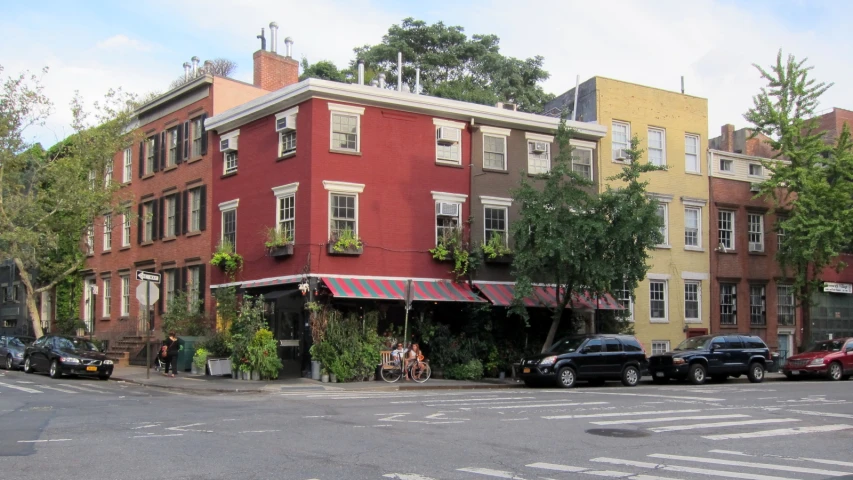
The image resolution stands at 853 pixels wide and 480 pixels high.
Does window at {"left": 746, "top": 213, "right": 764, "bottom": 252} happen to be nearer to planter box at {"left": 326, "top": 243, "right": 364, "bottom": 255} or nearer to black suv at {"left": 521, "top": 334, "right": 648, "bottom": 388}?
black suv at {"left": 521, "top": 334, "right": 648, "bottom": 388}

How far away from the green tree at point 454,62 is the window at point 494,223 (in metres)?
22.7

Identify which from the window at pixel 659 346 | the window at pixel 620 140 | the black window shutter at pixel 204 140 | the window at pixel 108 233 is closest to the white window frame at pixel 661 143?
the window at pixel 620 140

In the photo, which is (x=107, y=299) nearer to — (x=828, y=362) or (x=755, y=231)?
(x=755, y=231)

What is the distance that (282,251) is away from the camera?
26922 millimetres

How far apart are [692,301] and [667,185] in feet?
16.5

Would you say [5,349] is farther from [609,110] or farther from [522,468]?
[522,468]

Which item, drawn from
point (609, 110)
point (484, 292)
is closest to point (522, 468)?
point (484, 292)

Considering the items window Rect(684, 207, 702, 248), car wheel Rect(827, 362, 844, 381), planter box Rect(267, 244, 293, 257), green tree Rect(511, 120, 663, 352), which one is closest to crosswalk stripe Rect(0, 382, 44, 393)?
planter box Rect(267, 244, 293, 257)

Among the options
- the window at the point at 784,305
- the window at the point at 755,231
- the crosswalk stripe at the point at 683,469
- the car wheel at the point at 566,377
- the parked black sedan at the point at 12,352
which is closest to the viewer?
the crosswalk stripe at the point at 683,469

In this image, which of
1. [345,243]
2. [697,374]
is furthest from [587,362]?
[345,243]

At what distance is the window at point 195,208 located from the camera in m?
32.8

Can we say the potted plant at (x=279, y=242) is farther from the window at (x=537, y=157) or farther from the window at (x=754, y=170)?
the window at (x=754, y=170)

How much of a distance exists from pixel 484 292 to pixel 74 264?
21.9 meters

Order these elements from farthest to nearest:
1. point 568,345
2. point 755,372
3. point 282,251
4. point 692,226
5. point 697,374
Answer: point 692,226
point 755,372
point 697,374
point 282,251
point 568,345
